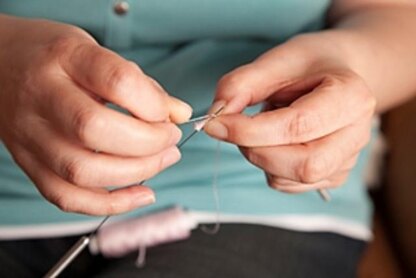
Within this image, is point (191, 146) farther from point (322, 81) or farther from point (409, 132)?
point (409, 132)

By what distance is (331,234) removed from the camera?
819 millimetres

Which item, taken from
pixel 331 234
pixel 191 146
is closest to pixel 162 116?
pixel 191 146

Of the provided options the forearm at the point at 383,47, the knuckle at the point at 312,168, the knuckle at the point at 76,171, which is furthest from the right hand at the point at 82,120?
the forearm at the point at 383,47

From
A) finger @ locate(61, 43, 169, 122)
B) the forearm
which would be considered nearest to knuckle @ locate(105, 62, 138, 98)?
finger @ locate(61, 43, 169, 122)

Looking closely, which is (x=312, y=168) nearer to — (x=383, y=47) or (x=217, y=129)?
(x=217, y=129)

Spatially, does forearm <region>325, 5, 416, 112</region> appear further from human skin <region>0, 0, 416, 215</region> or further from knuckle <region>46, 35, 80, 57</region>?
knuckle <region>46, 35, 80, 57</region>

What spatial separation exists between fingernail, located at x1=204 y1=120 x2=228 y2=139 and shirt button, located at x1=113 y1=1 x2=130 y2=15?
222mm

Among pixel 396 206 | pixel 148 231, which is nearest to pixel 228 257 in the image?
pixel 148 231

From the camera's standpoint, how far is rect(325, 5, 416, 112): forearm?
2.34ft

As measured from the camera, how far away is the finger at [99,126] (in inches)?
20.8

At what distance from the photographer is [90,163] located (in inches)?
21.7

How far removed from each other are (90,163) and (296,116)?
0.15 metres

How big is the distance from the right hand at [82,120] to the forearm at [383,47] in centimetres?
21

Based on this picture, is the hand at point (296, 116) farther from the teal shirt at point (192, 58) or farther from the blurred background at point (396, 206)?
the blurred background at point (396, 206)
